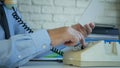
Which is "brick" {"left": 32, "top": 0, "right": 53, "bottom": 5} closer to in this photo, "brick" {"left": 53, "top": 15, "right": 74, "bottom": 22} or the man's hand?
"brick" {"left": 53, "top": 15, "right": 74, "bottom": 22}

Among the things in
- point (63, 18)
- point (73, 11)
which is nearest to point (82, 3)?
point (73, 11)

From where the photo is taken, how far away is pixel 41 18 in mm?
2027

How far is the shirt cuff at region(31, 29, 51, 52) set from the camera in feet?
2.96

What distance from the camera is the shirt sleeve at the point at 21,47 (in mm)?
882

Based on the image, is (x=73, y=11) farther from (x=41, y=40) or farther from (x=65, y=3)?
(x=41, y=40)

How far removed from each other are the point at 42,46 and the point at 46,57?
17.8 inches

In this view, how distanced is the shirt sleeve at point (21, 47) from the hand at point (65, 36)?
2 cm

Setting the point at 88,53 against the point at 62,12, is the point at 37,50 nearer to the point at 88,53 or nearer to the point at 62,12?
the point at 88,53

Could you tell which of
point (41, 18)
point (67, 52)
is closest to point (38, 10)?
point (41, 18)

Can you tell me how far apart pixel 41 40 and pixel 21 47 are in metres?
0.08

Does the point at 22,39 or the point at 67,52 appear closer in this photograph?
the point at 22,39

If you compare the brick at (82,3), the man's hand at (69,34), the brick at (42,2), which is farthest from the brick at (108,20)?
the man's hand at (69,34)

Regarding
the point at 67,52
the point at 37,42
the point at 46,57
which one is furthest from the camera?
Result: the point at 46,57

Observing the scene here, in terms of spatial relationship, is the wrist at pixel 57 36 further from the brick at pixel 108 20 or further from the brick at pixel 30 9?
the brick at pixel 108 20
